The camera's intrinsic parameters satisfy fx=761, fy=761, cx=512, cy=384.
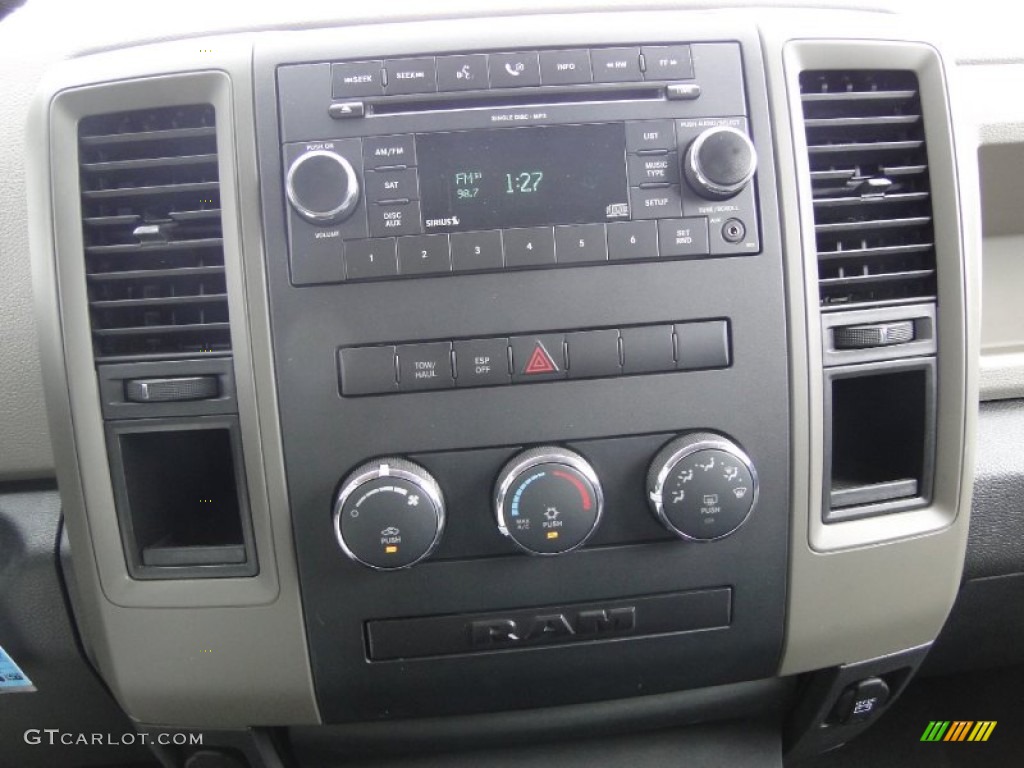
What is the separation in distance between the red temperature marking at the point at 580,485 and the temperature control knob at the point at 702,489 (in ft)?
0.23

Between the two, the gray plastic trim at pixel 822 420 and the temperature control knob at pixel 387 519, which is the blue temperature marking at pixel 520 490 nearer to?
the temperature control knob at pixel 387 519

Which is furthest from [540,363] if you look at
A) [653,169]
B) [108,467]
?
[108,467]

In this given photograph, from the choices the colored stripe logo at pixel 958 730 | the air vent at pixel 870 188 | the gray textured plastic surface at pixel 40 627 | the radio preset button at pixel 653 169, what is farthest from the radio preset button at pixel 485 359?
the colored stripe logo at pixel 958 730

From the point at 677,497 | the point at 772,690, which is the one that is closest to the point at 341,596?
the point at 677,497

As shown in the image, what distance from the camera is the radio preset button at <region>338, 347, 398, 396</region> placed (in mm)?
737

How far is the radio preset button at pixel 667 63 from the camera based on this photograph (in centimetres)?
75

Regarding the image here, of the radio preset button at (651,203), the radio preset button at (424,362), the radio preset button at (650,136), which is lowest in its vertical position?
the radio preset button at (424,362)

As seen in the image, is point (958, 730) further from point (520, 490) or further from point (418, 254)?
point (418, 254)

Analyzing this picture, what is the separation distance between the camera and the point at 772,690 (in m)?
0.97

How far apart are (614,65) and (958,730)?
145 centimetres

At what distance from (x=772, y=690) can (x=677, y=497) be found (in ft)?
1.30

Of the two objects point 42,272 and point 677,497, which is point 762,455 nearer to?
point 677,497

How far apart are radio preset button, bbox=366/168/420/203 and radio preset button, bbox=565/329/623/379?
205 millimetres

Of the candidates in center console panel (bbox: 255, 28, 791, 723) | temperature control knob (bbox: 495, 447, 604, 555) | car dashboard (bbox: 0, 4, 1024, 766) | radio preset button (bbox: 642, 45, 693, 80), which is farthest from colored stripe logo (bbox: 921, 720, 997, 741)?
radio preset button (bbox: 642, 45, 693, 80)
